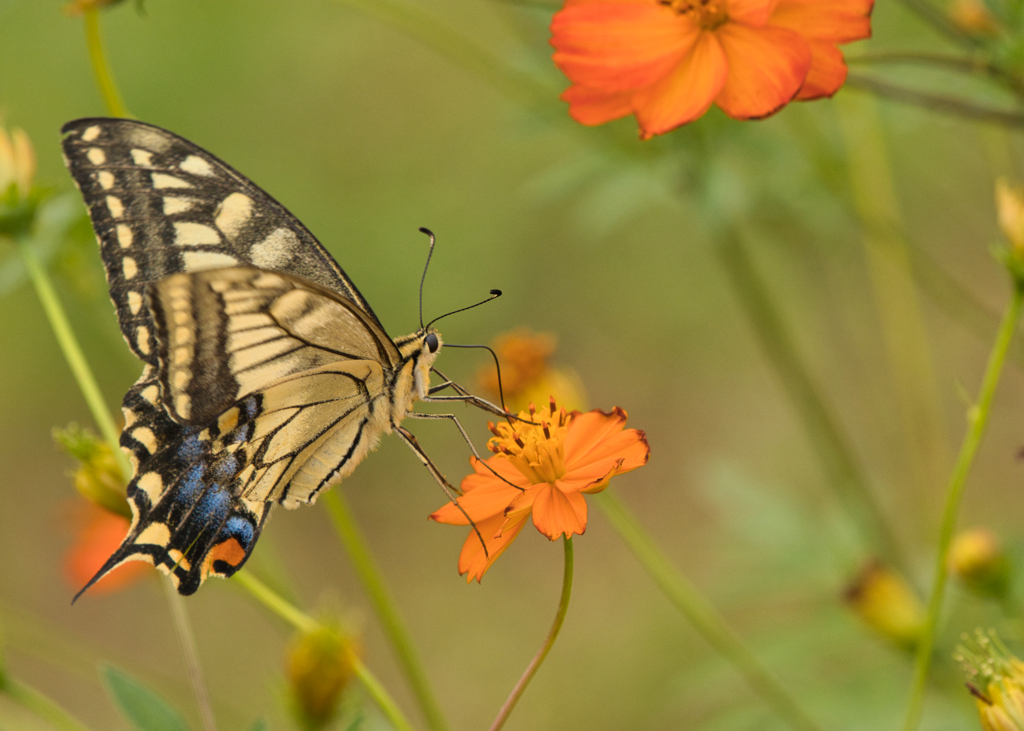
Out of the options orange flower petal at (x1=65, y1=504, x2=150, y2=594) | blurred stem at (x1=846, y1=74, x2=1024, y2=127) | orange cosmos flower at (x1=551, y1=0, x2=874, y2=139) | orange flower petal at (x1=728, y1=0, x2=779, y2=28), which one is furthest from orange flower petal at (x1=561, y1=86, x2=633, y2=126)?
orange flower petal at (x1=65, y1=504, x2=150, y2=594)

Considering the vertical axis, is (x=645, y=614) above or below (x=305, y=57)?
below

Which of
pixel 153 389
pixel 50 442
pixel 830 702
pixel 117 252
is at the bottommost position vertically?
pixel 830 702

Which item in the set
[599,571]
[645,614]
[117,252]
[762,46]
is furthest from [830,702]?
[599,571]

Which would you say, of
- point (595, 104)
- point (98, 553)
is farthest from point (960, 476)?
point (98, 553)

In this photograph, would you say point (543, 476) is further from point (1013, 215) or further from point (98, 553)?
point (98, 553)

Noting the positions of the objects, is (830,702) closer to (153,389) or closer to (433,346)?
(433,346)

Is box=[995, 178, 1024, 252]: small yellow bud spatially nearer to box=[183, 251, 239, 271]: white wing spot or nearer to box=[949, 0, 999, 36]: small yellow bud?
box=[949, 0, 999, 36]: small yellow bud
